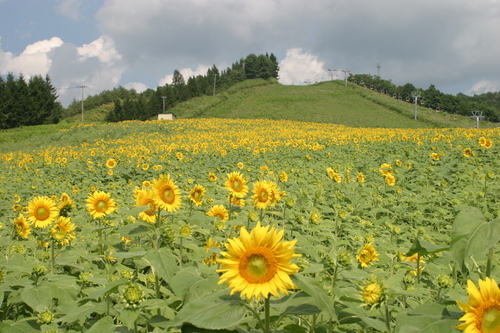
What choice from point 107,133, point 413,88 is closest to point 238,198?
point 107,133

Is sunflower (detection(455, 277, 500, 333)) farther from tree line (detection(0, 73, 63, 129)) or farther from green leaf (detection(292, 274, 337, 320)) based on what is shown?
tree line (detection(0, 73, 63, 129))

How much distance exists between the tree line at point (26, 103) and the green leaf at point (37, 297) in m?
43.5

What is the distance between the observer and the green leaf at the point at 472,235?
89 cm

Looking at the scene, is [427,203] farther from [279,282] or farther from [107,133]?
[107,133]

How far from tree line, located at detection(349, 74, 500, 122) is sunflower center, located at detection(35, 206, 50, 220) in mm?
77917

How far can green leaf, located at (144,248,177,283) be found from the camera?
48.5 inches

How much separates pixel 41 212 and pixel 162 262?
6.50ft

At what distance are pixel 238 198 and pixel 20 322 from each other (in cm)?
174

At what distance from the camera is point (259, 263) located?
1028 millimetres

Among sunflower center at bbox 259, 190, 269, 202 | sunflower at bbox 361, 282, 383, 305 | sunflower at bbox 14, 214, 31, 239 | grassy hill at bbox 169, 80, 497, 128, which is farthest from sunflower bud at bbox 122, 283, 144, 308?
grassy hill at bbox 169, 80, 497, 128

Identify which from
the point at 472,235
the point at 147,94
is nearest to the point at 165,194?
the point at 472,235

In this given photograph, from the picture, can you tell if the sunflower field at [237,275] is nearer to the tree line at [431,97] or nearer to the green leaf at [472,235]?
the green leaf at [472,235]

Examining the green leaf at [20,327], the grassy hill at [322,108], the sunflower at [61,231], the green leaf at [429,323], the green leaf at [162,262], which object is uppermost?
the grassy hill at [322,108]

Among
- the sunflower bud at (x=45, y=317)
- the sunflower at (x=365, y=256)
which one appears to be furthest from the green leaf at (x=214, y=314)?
the sunflower at (x=365, y=256)
